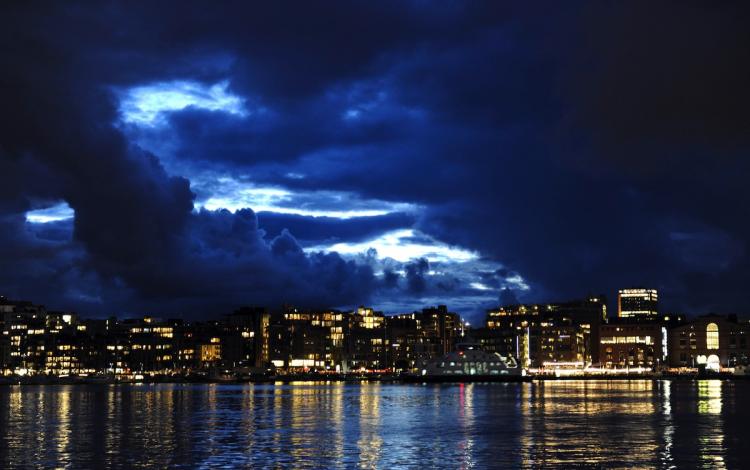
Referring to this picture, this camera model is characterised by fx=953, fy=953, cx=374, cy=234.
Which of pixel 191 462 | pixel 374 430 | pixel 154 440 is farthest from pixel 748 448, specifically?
pixel 154 440

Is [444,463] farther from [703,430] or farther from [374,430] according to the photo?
[703,430]

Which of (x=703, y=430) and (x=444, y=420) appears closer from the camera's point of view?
(x=703, y=430)

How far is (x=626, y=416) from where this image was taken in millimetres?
93812

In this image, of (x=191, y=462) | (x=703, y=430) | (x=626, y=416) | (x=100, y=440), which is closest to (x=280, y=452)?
(x=191, y=462)

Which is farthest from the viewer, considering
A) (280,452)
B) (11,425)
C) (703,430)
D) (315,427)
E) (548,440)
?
(11,425)

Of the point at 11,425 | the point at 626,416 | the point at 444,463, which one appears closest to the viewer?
the point at 444,463

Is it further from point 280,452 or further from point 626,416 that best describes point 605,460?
point 626,416

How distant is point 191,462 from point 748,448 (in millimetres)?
34849

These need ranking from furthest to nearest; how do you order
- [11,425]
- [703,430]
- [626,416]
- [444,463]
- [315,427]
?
[626,416], [11,425], [315,427], [703,430], [444,463]

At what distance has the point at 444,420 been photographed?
88.9 meters

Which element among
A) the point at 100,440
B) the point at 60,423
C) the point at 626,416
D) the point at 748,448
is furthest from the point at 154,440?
the point at 626,416

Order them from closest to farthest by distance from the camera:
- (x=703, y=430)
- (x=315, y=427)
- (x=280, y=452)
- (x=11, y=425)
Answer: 1. (x=280, y=452)
2. (x=703, y=430)
3. (x=315, y=427)
4. (x=11, y=425)

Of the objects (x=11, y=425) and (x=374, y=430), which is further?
(x=11, y=425)

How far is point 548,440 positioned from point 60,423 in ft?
157
